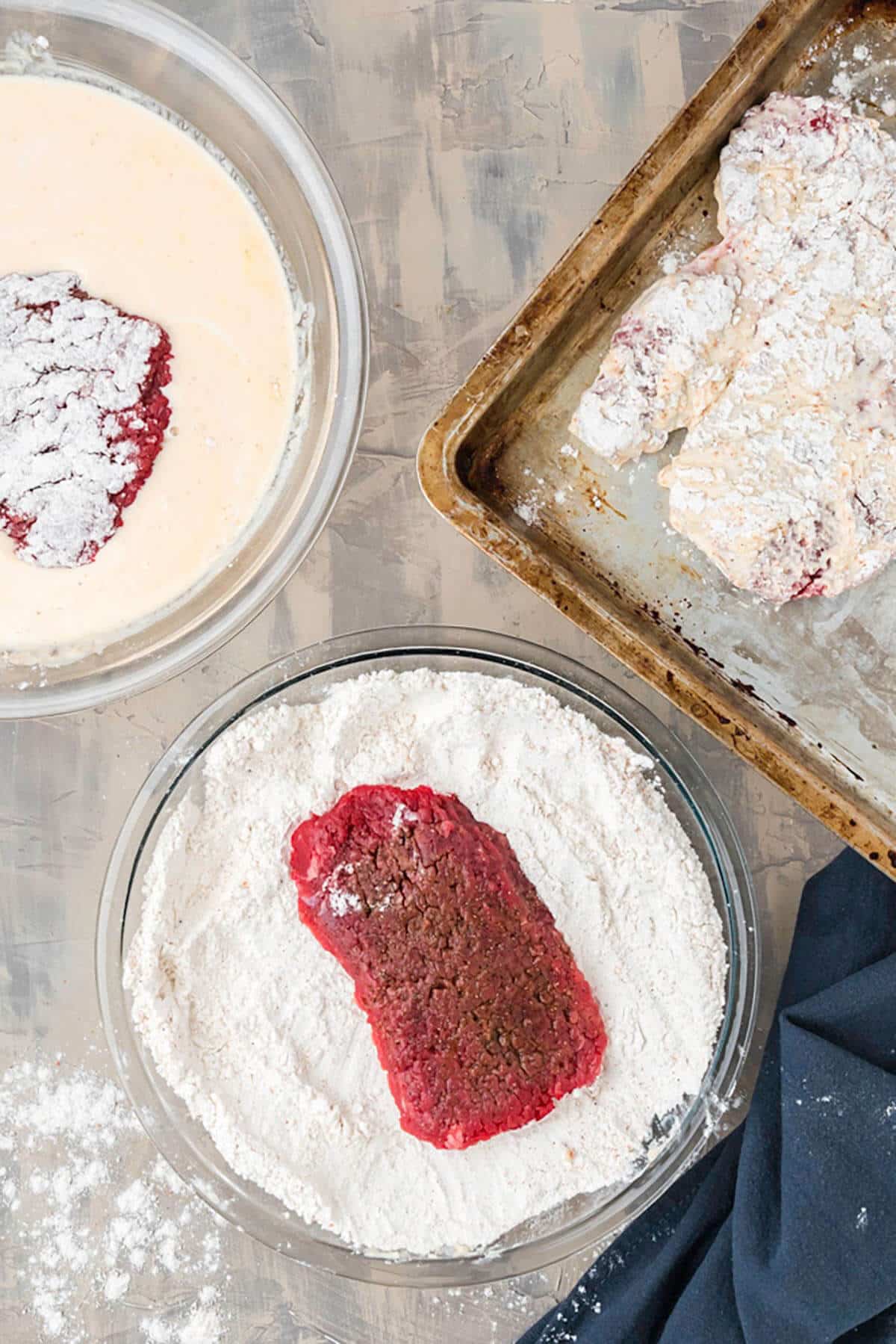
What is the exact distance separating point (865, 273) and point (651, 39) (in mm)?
404

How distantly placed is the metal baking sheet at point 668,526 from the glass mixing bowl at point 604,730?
0.41ft

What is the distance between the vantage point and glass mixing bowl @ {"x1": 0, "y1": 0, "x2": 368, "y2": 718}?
1242 mm

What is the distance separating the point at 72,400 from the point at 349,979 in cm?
67

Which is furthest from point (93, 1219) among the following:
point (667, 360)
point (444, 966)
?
point (667, 360)

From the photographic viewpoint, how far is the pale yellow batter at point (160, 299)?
1188 mm

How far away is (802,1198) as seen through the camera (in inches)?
45.9

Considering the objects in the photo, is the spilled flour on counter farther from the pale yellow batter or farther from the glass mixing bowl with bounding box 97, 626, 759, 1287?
the pale yellow batter

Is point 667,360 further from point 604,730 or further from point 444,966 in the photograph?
point 444,966

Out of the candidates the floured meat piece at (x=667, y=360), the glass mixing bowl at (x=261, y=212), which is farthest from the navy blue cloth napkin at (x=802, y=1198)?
the glass mixing bowl at (x=261, y=212)

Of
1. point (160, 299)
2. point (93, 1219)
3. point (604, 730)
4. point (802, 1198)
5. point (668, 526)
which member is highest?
point (160, 299)

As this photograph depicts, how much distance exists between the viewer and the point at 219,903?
1.24 metres

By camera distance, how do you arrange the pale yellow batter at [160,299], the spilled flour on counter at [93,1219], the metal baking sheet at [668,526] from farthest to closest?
the spilled flour on counter at [93,1219]
the pale yellow batter at [160,299]
the metal baking sheet at [668,526]

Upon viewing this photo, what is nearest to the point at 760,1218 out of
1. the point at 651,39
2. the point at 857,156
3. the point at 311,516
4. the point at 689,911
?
the point at 689,911

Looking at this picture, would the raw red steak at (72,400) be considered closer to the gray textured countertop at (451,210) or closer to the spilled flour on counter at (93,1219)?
the gray textured countertop at (451,210)
